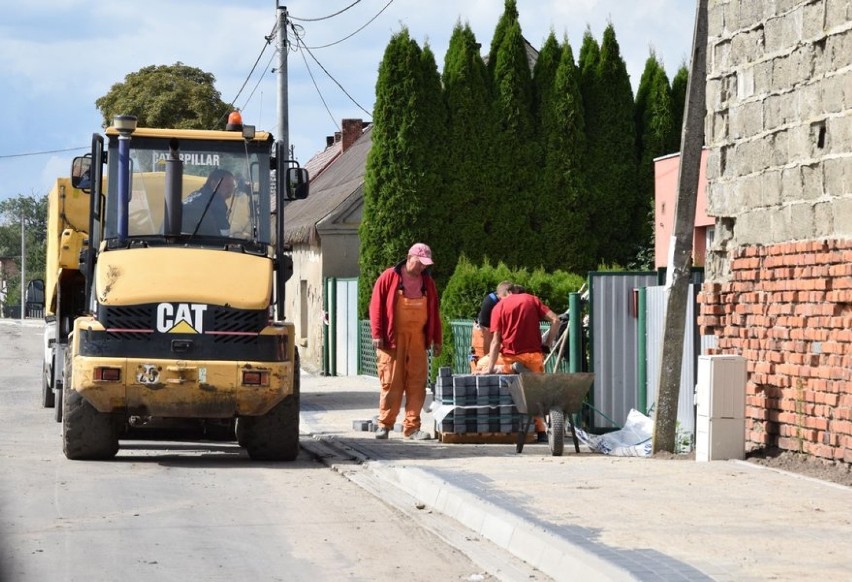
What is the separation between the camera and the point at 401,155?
2908cm

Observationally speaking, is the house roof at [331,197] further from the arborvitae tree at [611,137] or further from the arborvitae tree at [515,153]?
the arborvitae tree at [611,137]

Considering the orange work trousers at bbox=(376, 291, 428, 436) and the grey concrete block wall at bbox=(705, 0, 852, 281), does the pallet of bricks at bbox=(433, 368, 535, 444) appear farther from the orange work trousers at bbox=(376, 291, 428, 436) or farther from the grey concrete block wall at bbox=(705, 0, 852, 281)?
the grey concrete block wall at bbox=(705, 0, 852, 281)

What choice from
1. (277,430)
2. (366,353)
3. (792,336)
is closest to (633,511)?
(792,336)

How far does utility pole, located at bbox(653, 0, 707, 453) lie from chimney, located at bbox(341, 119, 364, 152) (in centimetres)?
3745

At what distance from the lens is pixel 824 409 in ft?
41.1

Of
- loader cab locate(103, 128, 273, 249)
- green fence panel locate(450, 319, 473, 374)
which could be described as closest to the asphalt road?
loader cab locate(103, 128, 273, 249)

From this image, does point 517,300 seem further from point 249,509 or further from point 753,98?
point 249,509

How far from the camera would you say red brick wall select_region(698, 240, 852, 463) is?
12258mm

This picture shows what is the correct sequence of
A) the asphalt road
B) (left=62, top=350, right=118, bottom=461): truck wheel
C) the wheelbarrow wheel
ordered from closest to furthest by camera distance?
the asphalt road < (left=62, top=350, right=118, bottom=461): truck wheel < the wheelbarrow wheel

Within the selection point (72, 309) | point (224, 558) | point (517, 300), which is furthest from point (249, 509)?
point (72, 309)

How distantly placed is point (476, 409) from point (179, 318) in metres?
3.52

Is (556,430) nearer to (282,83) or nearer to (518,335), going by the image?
(518,335)

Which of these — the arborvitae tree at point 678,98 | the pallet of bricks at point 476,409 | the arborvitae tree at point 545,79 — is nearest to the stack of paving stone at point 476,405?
the pallet of bricks at point 476,409

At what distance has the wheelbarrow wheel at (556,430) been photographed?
568 inches
